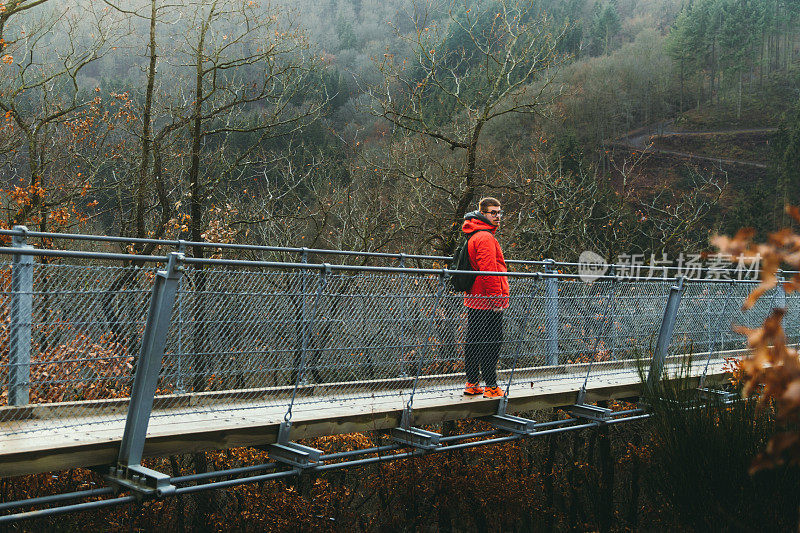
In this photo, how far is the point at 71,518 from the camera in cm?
1280

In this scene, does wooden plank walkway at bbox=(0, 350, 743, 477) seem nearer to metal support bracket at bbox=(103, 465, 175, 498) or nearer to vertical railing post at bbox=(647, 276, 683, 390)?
metal support bracket at bbox=(103, 465, 175, 498)

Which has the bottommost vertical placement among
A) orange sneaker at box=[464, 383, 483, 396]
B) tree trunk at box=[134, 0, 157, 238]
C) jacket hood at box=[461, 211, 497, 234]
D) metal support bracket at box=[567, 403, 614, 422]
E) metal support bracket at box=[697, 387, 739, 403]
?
metal support bracket at box=[567, 403, 614, 422]

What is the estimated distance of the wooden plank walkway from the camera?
466 cm

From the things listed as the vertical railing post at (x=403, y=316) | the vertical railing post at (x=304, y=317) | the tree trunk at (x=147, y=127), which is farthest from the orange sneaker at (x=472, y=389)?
the tree trunk at (x=147, y=127)

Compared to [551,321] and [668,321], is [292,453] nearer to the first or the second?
[551,321]

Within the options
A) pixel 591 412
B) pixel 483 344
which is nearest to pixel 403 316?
pixel 483 344

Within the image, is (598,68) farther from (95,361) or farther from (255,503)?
(95,361)

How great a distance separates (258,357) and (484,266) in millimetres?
2392

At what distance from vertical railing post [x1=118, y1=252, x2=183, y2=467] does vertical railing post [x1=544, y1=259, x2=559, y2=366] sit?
154 inches

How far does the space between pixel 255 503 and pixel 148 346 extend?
470 inches

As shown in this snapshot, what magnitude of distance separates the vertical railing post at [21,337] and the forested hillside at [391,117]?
9.72 m

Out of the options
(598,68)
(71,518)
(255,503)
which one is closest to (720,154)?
(598,68)

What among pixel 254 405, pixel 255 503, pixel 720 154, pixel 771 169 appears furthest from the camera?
pixel 720 154

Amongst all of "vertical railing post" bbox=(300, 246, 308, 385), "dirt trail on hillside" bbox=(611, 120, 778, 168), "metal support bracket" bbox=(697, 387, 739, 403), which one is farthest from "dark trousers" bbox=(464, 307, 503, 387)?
"dirt trail on hillside" bbox=(611, 120, 778, 168)
